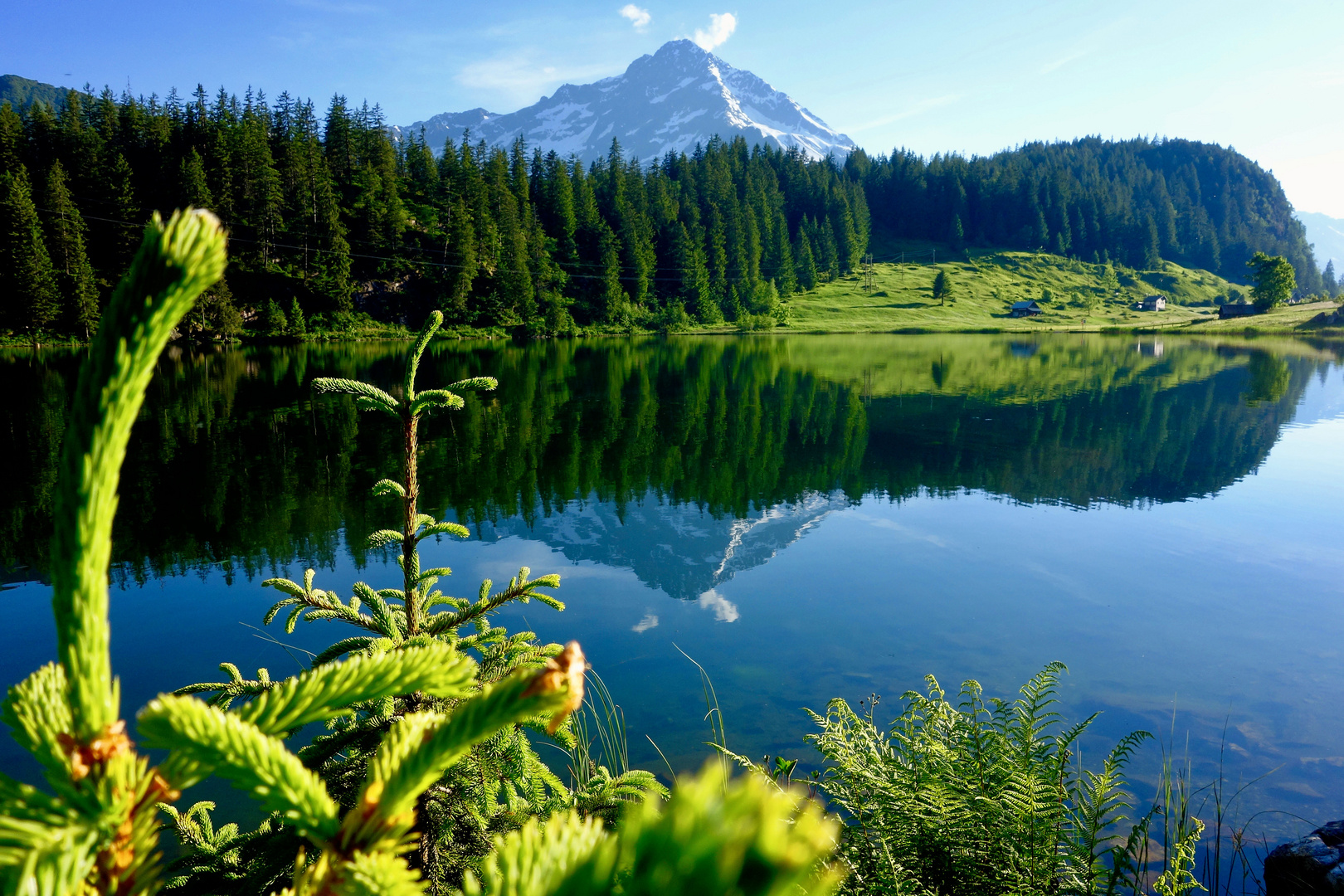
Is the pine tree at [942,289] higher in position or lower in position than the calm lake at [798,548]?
higher

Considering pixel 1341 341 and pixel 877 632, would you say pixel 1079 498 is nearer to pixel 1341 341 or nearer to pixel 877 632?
pixel 877 632

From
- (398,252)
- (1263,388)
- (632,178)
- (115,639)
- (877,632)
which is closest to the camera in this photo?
(115,639)

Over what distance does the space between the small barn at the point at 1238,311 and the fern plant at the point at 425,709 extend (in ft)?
480

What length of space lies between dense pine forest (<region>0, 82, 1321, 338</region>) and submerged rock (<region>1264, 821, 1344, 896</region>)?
68.1 metres

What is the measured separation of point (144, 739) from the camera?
2.13 ft

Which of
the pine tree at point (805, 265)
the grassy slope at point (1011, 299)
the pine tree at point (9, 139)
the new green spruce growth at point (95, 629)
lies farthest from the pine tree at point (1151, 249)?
the pine tree at point (9, 139)

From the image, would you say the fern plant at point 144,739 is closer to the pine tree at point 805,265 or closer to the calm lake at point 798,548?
the calm lake at point 798,548

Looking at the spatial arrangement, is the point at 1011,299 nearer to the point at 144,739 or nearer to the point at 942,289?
the point at 942,289

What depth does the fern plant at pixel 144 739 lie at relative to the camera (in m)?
0.69

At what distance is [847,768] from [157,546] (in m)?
15.0

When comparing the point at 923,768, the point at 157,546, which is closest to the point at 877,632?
the point at 923,768

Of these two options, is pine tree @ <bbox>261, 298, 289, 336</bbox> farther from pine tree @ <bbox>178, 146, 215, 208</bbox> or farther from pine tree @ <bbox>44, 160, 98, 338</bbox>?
pine tree @ <bbox>44, 160, 98, 338</bbox>

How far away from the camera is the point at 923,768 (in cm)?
466

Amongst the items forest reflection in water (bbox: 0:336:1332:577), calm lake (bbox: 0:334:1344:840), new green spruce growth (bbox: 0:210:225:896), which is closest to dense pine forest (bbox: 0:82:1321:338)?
forest reflection in water (bbox: 0:336:1332:577)
